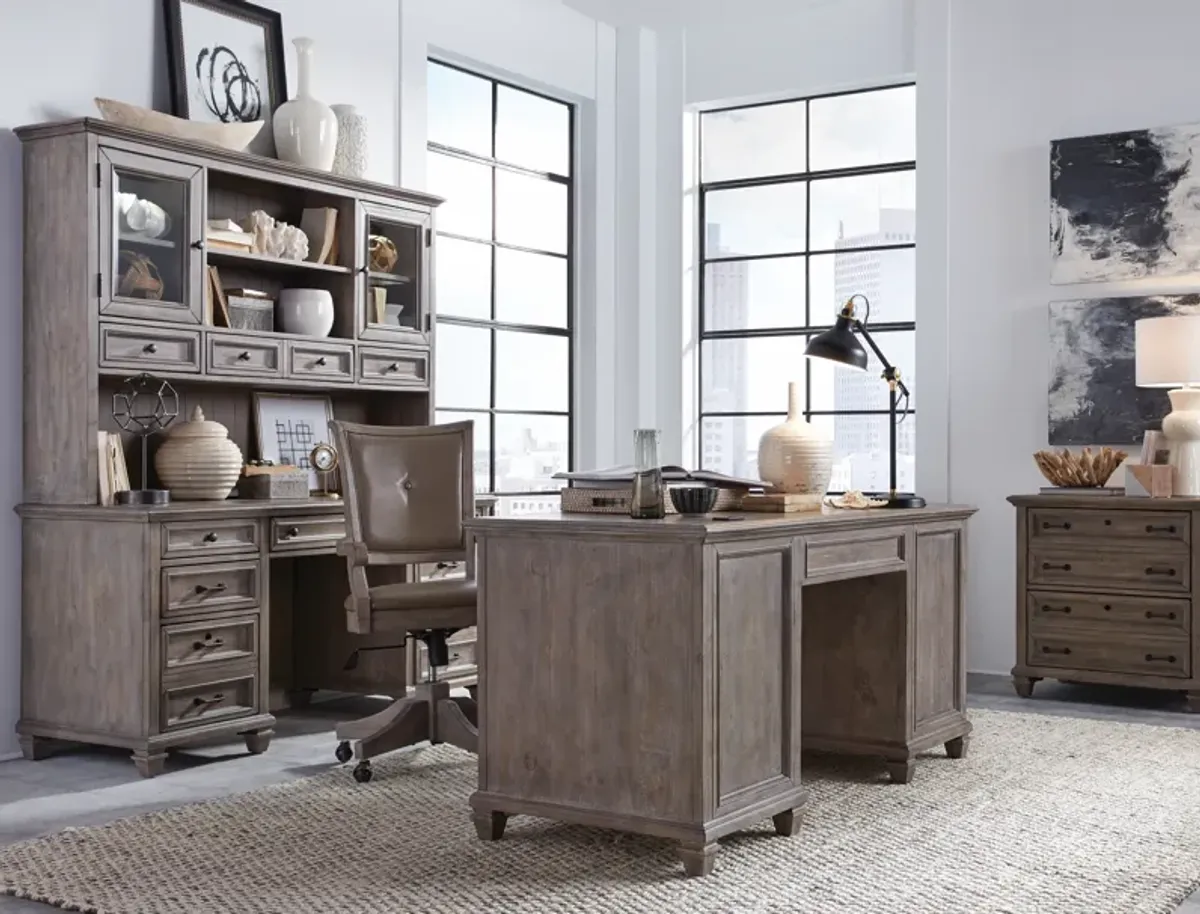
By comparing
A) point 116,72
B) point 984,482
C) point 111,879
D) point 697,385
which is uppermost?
point 116,72

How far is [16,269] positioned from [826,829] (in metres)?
3.05

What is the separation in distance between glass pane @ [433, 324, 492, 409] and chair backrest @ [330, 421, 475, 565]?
1904 millimetres

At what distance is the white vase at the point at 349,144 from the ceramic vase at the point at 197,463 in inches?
51.8

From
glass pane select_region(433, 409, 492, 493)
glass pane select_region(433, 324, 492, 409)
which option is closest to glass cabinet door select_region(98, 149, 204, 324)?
glass pane select_region(433, 324, 492, 409)

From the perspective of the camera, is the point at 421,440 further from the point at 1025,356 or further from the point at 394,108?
the point at 1025,356

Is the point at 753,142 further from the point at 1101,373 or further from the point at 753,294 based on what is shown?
the point at 1101,373

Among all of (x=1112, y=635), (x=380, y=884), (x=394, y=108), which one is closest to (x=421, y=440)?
(x=380, y=884)

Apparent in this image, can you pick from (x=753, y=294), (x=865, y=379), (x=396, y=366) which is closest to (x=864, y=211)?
(x=753, y=294)

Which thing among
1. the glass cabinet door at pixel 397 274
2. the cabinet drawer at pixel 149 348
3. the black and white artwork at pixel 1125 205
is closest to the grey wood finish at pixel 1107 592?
the black and white artwork at pixel 1125 205

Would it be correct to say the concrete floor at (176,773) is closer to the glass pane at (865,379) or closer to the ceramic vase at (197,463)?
the ceramic vase at (197,463)

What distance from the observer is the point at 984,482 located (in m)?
6.67

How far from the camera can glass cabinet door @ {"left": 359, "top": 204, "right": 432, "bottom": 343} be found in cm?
564

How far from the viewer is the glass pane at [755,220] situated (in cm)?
748

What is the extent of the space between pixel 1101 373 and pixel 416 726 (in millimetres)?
3472
